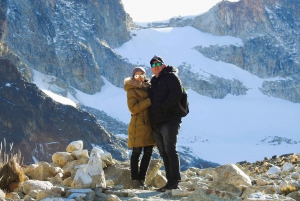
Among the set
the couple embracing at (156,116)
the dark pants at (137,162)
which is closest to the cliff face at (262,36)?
the dark pants at (137,162)

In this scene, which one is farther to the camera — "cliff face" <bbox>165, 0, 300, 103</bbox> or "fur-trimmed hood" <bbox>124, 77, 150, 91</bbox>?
"cliff face" <bbox>165, 0, 300, 103</bbox>

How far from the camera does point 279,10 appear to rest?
641ft

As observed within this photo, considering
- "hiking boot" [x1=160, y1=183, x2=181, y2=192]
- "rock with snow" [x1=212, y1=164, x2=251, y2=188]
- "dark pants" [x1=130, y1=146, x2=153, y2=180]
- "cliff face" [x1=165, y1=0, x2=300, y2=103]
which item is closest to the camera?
"hiking boot" [x1=160, y1=183, x2=181, y2=192]

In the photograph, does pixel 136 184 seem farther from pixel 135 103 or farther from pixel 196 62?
pixel 196 62

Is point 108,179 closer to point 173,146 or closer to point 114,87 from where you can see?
point 173,146

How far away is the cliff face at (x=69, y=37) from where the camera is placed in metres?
129

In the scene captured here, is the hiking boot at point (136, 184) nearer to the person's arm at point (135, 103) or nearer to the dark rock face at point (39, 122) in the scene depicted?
the person's arm at point (135, 103)

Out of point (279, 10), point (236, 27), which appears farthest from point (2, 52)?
point (279, 10)

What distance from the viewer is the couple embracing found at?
752 centimetres

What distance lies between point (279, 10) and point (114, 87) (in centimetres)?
7737

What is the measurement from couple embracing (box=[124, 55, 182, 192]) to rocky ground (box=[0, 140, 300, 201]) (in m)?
0.40

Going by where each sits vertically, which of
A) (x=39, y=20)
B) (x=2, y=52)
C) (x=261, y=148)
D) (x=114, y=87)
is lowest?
(x=261, y=148)

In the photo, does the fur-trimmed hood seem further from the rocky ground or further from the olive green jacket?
the rocky ground

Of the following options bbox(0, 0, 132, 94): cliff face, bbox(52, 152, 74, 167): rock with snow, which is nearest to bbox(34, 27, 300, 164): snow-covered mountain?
bbox(0, 0, 132, 94): cliff face
